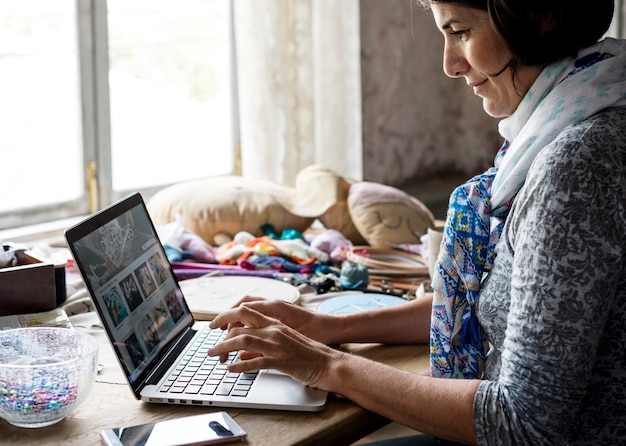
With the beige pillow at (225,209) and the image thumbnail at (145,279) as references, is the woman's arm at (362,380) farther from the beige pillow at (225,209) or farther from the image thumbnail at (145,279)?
the beige pillow at (225,209)

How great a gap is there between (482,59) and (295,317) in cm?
52

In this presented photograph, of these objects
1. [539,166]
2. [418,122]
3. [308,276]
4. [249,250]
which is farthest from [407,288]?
[418,122]

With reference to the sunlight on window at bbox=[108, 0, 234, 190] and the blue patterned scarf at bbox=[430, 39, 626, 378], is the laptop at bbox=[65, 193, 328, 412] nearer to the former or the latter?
the blue patterned scarf at bbox=[430, 39, 626, 378]

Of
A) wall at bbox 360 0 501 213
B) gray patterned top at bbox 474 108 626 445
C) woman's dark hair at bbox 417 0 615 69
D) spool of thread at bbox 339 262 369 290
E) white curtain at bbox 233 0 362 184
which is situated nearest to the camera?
gray patterned top at bbox 474 108 626 445

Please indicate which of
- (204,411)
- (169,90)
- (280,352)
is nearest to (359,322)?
(280,352)

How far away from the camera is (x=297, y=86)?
3.04 m

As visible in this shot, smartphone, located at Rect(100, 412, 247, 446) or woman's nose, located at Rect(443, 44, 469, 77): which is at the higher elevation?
woman's nose, located at Rect(443, 44, 469, 77)

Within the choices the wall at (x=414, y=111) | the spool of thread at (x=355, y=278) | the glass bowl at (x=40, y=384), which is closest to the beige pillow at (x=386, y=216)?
the spool of thread at (x=355, y=278)

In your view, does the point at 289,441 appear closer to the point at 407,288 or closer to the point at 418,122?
the point at 407,288

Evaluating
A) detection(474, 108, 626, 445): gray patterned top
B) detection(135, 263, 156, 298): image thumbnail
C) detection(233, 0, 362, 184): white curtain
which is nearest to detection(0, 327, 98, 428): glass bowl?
detection(135, 263, 156, 298): image thumbnail

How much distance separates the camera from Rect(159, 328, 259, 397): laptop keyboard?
1.18 meters

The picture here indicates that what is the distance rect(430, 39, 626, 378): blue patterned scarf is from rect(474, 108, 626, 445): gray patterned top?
6cm

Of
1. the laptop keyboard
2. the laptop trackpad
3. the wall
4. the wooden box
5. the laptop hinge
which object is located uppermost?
the wall

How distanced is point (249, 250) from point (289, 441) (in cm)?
107
